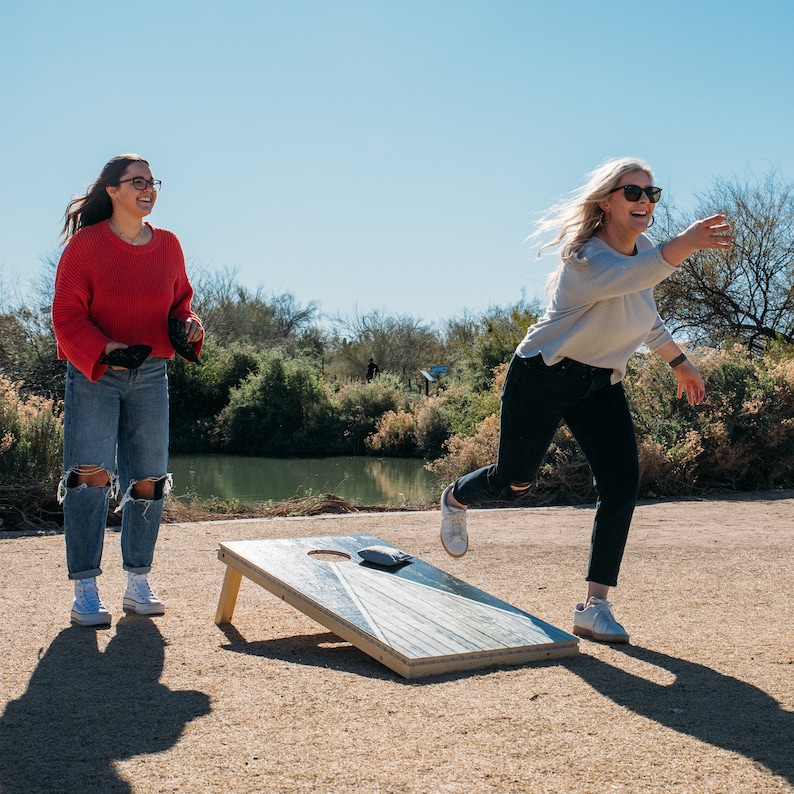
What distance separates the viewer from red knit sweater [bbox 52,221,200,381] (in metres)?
4.16

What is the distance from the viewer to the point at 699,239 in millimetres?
3436

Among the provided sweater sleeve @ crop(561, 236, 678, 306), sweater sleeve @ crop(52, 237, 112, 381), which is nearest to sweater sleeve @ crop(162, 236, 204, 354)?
sweater sleeve @ crop(52, 237, 112, 381)

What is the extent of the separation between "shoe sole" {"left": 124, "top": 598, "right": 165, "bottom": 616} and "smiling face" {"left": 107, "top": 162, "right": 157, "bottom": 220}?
1795 millimetres

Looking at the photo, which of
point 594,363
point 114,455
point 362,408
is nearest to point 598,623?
point 594,363

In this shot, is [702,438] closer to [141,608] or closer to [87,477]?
[141,608]

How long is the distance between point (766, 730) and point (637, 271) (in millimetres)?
1671

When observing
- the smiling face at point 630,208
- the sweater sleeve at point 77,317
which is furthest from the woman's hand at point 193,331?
the smiling face at point 630,208

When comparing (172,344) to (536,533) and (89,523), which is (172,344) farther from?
(536,533)

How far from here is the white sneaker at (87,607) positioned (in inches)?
163

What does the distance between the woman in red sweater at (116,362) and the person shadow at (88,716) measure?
1.85ft

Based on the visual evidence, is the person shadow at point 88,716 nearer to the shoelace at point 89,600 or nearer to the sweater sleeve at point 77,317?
the shoelace at point 89,600

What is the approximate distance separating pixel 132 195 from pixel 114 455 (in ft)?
3.96

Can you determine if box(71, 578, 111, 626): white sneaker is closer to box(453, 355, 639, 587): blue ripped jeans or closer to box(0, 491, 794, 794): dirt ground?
box(0, 491, 794, 794): dirt ground

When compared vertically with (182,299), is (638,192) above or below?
above
